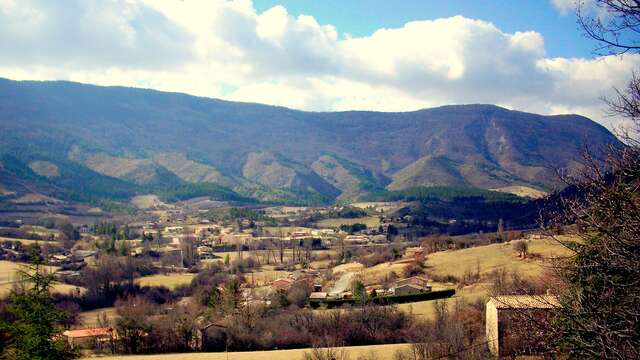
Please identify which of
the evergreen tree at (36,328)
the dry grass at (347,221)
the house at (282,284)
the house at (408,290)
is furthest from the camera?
the dry grass at (347,221)

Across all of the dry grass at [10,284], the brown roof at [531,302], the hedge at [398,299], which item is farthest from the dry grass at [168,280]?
the brown roof at [531,302]

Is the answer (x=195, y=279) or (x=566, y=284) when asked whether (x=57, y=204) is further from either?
(x=566, y=284)

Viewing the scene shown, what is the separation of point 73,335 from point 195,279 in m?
29.7

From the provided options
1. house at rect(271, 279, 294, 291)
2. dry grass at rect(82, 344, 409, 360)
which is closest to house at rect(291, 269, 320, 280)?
house at rect(271, 279, 294, 291)

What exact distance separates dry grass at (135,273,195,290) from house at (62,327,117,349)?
23901 millimetres

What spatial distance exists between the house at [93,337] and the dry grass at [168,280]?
2390 cm

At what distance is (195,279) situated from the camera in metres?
73.1

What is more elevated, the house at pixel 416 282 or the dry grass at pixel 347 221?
the dry grass at pixel 347 221

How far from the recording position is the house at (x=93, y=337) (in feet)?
143

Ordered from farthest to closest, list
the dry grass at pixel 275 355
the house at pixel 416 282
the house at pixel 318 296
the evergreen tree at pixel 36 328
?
the house at pixel 416 282, the house at pixel 318 296, the dry grass at pixel 275 355, the evergreen tree at pixel 36 328

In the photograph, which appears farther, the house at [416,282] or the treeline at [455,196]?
the treeline at [455,196]

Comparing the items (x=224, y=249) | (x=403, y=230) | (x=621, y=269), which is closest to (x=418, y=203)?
(x=403, y=230)

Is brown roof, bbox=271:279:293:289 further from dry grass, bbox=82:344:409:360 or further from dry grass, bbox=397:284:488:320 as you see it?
dry grass, bbox=82:344:409:360

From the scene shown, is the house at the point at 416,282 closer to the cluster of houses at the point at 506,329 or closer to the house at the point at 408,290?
the cluster of houses at the point at 506,329
